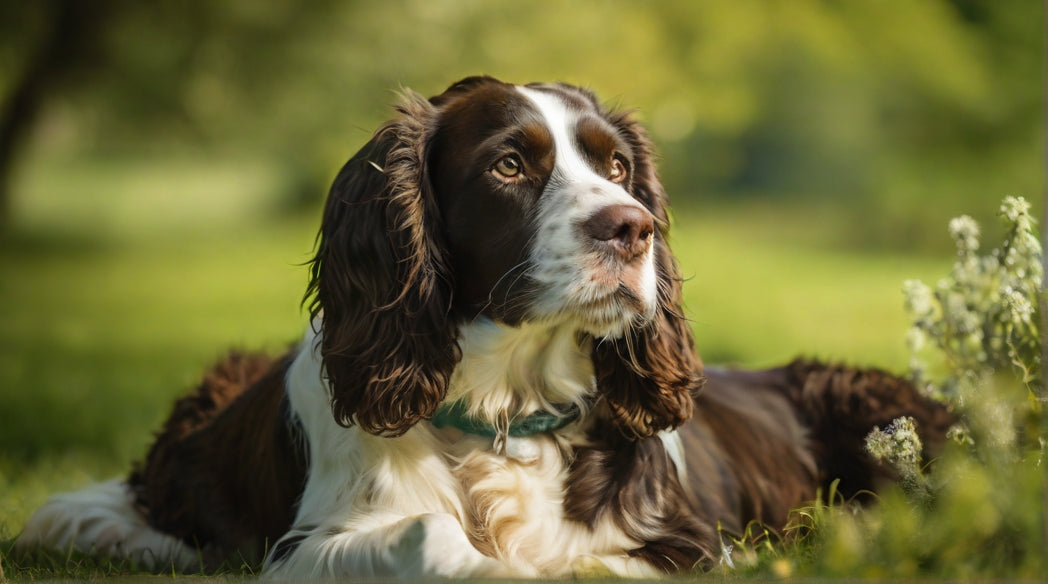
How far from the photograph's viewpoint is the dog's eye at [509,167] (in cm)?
295

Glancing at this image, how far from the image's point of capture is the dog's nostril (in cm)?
269

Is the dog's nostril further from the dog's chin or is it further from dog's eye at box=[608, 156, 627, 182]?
dog's eye at box=[608, 156, 627, 182]

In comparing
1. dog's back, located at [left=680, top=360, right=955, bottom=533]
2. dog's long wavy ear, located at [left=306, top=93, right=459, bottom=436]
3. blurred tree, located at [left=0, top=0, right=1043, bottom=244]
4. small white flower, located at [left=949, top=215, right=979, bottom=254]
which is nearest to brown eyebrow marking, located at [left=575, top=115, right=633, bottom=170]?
dog's long wavy ear, located at [left=306, top=93, right=459, bottom=436]

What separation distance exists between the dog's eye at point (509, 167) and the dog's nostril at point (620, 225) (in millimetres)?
307

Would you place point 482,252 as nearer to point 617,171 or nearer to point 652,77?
point 617,171

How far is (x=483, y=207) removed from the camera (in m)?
2.96

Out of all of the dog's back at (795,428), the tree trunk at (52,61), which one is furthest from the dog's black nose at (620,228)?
the tree trunk at (52,61)

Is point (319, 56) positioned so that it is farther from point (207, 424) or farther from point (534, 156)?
point (534, 156)

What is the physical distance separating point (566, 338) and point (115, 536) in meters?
1.68

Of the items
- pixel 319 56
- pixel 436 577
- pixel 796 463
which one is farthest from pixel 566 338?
pixel 319 56

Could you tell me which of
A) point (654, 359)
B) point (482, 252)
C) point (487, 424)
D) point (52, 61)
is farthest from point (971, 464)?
point (52, 61)

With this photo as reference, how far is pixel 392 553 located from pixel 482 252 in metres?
0.77

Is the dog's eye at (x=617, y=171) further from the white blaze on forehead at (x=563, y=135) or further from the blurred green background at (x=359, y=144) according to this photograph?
the blurred green background at (x=359, y=144)

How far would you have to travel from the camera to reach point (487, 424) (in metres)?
3.03
